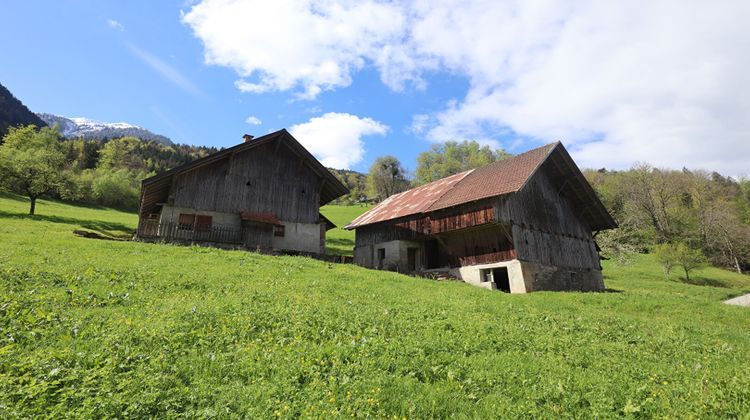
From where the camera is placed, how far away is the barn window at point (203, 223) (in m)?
25.9

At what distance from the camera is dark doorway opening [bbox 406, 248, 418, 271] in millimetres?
31067

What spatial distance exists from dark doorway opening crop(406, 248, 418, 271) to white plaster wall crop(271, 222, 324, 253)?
6.99m

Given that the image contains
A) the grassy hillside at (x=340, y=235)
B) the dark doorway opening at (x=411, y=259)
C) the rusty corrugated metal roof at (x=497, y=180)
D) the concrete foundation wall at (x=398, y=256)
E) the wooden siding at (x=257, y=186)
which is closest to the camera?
the rusty corrugated metal roof at (x=497, y=180)

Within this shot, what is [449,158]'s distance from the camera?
8000 cm

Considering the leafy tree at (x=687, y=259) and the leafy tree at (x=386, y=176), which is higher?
the leafy tree at (x=386, y=176)

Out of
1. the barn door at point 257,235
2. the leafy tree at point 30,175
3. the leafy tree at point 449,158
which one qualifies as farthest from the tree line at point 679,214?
the leafy tree at point 30,175

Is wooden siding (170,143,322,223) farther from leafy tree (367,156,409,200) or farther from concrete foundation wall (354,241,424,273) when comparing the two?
leafy tree (367,156,409,200)

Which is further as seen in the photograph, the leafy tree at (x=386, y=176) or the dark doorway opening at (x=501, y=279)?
the leafy tree at (x=386, y=176)

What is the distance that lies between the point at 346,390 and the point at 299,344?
2.01 m

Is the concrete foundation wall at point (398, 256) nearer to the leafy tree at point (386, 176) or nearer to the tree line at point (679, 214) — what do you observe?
the tree line at point (679, 214)

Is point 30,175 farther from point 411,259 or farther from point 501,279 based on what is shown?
point 501,279

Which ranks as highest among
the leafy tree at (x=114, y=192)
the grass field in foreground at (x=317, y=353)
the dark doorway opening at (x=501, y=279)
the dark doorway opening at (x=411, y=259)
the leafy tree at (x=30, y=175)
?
the leafy tree at (x=114, y=192)

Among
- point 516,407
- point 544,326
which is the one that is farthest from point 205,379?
point 544,326

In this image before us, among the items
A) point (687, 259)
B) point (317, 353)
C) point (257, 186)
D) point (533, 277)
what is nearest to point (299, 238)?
point (257, 186)
